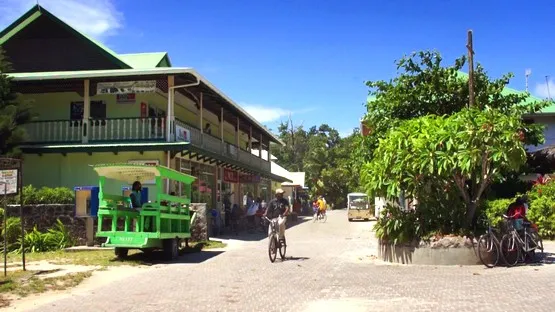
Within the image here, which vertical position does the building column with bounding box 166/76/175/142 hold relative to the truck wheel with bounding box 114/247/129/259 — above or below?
above

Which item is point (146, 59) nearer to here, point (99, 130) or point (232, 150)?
point (99, 130)

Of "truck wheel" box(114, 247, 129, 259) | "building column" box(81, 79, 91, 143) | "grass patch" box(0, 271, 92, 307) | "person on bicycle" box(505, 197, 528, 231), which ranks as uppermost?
"building column" box(81, 79, 91, 143)

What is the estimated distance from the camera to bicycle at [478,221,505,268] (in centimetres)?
1159

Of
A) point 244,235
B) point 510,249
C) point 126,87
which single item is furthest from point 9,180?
point 244,235

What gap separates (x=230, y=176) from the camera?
29.4 metres

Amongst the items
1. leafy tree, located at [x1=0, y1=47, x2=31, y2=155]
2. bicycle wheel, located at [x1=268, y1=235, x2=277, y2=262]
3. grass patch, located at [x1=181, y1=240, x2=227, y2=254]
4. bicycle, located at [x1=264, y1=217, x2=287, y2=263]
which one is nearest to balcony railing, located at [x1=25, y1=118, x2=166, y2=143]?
leafy tree, located at [x1=0, y1=47, x2=31, y2=155]

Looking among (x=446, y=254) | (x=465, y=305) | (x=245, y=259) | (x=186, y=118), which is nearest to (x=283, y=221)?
(x=245, y=259)

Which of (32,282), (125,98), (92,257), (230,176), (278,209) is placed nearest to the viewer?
(32,282)

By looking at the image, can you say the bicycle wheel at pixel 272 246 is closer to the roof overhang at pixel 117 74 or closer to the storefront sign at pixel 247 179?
the roof overhang at pixel 117 74

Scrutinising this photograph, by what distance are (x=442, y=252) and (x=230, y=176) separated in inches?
724

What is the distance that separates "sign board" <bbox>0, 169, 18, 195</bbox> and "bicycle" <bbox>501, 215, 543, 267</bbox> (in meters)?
10.1

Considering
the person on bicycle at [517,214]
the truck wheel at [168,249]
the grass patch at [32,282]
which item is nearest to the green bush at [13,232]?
the grass patch at [32,282]

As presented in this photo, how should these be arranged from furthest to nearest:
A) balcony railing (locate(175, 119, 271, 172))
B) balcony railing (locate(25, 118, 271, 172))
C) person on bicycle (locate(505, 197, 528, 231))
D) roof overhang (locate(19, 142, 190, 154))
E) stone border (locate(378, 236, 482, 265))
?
1. balcony railing (locate(175, 119, 271, 172))
2. balcony railing (locate(25, 118, 271, 172))
3. roof overhang (locate(19, 142, 190, 154))
4. person on bicycle (locate(505, 197, 528, 231))
5. stone border (locate(378, 236, 482, 265))

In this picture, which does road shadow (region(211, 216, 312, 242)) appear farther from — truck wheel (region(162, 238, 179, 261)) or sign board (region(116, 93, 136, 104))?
truck wheel (region(162, 238, 179, 261))
